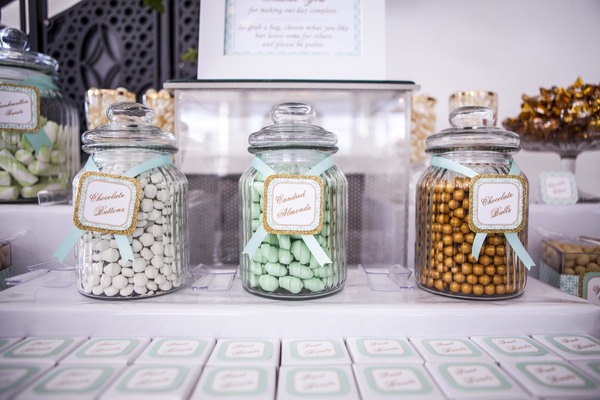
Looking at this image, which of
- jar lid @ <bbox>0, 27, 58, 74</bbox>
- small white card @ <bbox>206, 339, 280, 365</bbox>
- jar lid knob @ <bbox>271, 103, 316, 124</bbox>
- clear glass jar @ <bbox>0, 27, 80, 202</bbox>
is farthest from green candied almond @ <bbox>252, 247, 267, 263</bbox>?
jar lid @ <bbox>0, 27, 58, 74</bbox>

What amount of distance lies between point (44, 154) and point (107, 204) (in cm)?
40

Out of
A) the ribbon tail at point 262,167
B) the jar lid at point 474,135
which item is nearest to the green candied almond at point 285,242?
the ribbon tail at point 262,167

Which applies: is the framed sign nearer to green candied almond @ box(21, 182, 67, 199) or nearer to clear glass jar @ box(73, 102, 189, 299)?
clear glass jar @ box(73, 102, 189, 299)

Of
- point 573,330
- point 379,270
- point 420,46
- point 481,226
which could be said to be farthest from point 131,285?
point 420,46

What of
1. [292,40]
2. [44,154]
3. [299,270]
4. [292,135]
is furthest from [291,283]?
[44,154]

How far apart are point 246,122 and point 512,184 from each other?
0.65m

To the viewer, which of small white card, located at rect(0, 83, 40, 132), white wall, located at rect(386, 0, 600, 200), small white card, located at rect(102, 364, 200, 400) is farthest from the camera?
white wall, located at rect(386, 0, 600, 200)

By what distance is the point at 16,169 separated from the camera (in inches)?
33.0

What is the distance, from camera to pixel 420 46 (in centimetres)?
153

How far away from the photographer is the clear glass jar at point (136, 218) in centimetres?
60

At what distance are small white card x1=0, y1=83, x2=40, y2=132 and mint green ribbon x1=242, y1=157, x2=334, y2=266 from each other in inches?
21.2

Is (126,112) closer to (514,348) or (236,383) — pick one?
(236,383)

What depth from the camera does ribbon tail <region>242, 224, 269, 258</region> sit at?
0.60 metres

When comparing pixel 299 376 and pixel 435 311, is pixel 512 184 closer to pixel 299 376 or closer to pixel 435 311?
pixel 435 311
